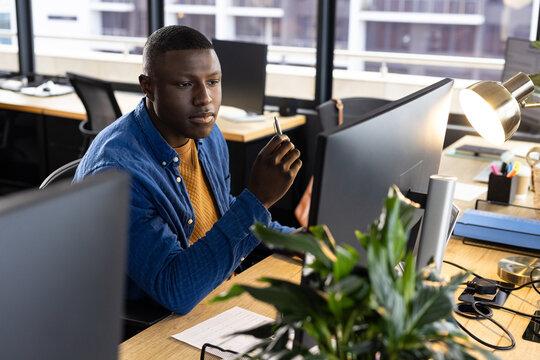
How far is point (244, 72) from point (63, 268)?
292cm

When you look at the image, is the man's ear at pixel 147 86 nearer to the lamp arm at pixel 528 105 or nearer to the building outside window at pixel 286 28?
the lamp arm at pixel 528 105

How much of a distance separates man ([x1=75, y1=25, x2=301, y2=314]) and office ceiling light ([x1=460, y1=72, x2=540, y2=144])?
15.6 inches

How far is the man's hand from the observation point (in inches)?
47.8

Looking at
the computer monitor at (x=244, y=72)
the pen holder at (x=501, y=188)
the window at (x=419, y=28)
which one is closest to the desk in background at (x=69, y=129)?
the computer monitor at (x=244, y=72)

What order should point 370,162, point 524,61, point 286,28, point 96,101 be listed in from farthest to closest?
point 286,28
point 96,101
point 524,61
point 370,162

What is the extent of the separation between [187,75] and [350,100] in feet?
5.73

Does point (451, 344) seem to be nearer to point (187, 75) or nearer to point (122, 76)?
point (187, 75)

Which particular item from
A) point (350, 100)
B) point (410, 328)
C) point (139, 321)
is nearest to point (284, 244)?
point (410, 328)

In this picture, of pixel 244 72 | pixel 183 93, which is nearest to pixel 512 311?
pixel 183 93

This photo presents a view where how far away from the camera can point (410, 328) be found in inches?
24.9

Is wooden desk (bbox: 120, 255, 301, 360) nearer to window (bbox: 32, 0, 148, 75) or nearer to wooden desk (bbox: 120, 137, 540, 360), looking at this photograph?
wooden desk (bbox: 120, 137, 540, 360)

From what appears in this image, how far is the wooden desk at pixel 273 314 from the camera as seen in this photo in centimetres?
115

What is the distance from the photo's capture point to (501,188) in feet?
6.64

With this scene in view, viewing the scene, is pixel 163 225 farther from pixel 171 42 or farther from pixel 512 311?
pixel 512 311
